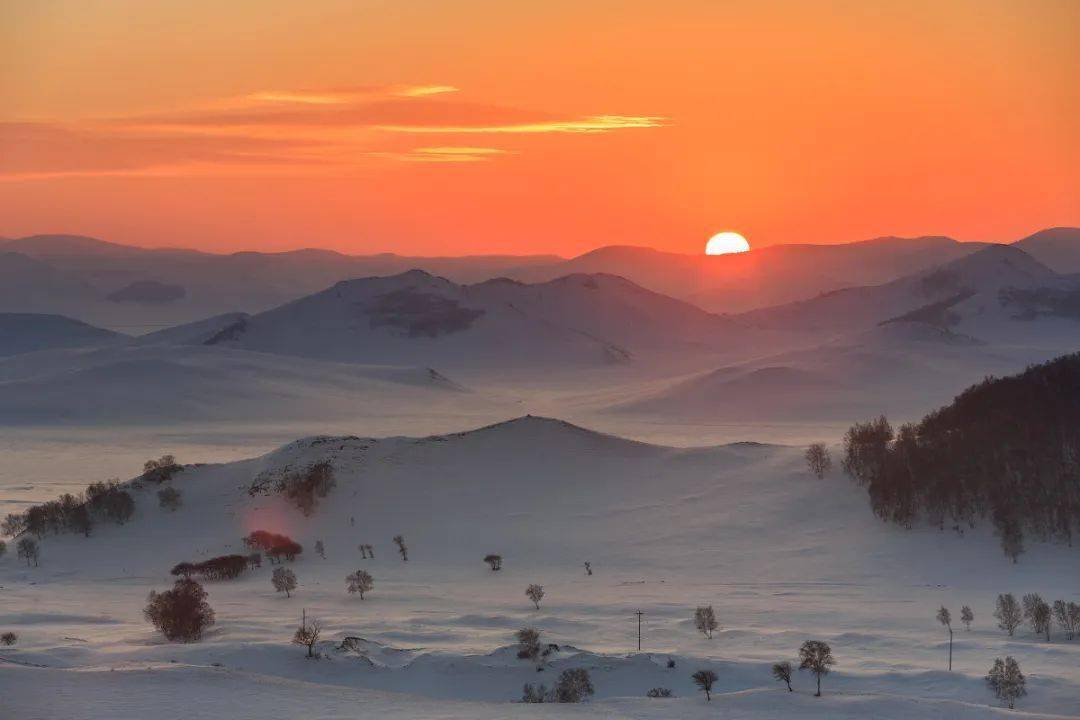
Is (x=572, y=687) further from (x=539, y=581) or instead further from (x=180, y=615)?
(x=539, y=581)

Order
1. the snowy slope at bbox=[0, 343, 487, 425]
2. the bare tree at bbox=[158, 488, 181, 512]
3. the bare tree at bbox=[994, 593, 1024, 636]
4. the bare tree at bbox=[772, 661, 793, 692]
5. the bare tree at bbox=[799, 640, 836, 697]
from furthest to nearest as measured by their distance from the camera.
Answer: the snowy slope at bbox=[0, 343, 487, 425] < the bare tree at bbox=[158, 488, 181, 512] < the bare tree at bbox=[994, 593, 1024, 636] < the bare tree at bbox=[799, 640, 836, 697] < the bare tree at bbox=[772, 661, 793, 692]

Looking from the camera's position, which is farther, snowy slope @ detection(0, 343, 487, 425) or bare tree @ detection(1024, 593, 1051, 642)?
snowy slope @ detection(0, 343, 487, 425)

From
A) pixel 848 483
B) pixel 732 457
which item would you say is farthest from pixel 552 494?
pixel 848 483

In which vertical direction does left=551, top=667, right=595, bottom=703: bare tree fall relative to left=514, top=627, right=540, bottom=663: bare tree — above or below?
below

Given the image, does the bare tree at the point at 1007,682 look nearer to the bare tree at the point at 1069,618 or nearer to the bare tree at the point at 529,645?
the bare tree at the point at 1069,618

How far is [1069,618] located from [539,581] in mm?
25210

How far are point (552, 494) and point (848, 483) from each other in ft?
62.7

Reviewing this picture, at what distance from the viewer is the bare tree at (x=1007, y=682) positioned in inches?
1574

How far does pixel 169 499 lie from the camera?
81.4 meters

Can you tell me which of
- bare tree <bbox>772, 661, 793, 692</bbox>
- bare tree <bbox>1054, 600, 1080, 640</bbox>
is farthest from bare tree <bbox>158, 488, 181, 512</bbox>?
bare tree <bbox>1054, 600, 1080, 640</bbox>

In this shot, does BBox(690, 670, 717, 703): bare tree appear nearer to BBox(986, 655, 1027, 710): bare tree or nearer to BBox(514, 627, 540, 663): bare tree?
BBox(514, 627, 540, 663): bare tree

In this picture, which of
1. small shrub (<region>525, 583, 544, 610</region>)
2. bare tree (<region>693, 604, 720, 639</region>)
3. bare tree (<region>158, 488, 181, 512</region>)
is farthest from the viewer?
bare tree (<region>158, 488, 181, 512</region>)

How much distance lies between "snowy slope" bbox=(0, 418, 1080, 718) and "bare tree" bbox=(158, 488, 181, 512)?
2.62ft

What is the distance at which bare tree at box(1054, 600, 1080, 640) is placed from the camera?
4881 cm
